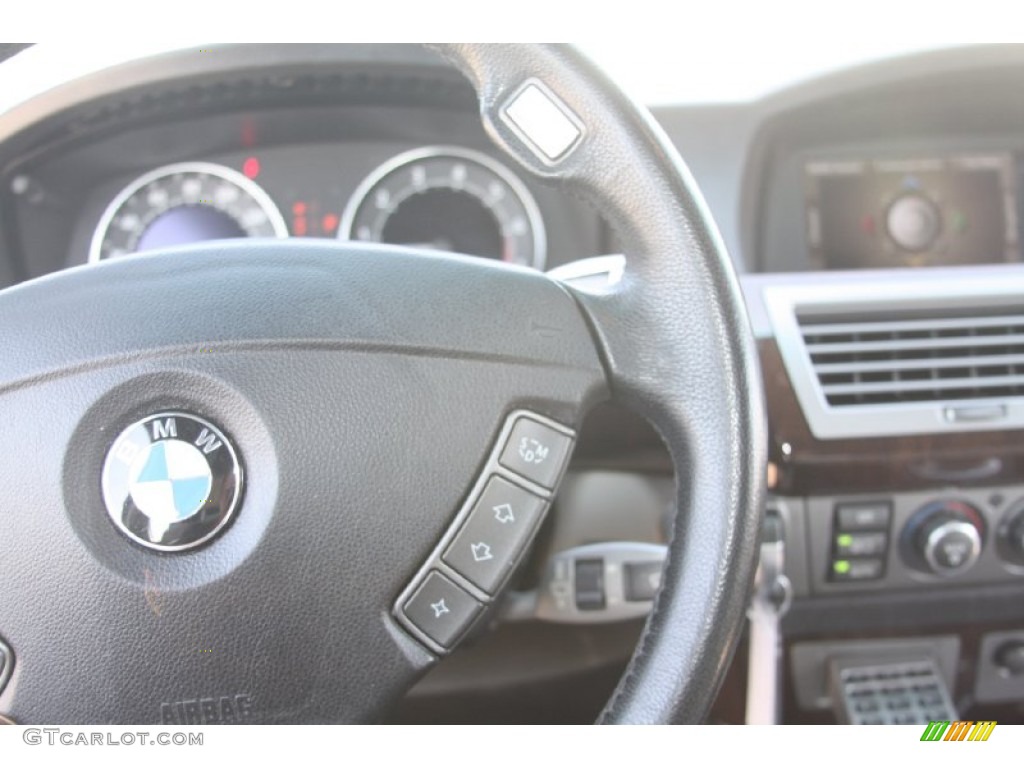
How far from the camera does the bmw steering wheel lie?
794mm

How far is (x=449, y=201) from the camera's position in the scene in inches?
70.1

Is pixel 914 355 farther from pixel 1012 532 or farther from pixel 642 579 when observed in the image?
pixel 642 579

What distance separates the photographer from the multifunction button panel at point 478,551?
2.69ft

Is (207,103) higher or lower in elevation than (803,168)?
higher

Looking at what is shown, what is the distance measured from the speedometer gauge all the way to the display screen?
469mm

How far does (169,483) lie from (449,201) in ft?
3.53

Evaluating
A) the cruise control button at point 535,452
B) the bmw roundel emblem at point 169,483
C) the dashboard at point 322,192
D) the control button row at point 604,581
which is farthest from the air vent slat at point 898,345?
the bmw roundel emblem at point 169,483

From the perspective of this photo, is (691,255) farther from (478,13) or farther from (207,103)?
(207,103)

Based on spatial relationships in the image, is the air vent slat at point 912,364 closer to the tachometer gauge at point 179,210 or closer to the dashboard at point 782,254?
the dashboard at point 782,254

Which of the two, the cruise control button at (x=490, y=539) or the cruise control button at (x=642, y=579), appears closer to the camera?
the cruise control button at (x=490, y=539)

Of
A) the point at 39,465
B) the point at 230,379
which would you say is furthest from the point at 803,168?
the point at 39,465

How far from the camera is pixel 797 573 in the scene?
138 cm

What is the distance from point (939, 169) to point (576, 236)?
1.99 ft
